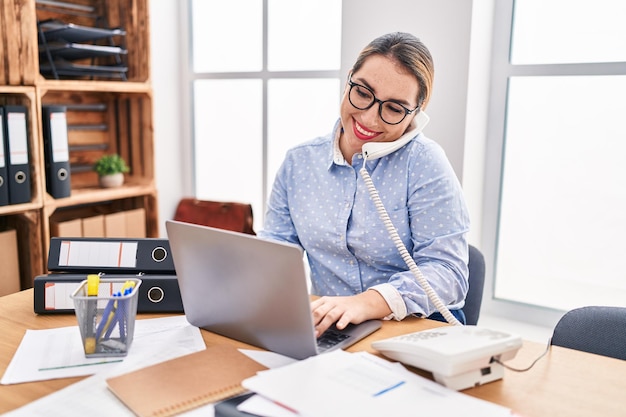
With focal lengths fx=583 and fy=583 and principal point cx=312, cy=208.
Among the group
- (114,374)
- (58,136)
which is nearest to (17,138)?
(58,136)

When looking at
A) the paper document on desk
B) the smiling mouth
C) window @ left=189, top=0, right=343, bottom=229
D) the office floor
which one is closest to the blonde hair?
the smiling mouth

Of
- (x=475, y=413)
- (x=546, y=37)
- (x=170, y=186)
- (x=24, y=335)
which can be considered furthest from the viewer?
(x=170, y=186)

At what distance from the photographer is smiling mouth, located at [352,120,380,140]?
5.16 feet

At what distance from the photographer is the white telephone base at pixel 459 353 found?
0.93m

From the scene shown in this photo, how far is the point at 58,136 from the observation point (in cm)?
242

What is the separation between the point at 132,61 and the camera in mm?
2795

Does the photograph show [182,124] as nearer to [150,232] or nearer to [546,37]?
[150,232]

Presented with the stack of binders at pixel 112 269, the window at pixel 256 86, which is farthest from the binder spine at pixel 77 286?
the window at pixel 256 86

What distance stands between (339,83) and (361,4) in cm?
38

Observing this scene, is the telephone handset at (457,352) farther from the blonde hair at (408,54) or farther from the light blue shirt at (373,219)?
the blonde hair at (408,54)

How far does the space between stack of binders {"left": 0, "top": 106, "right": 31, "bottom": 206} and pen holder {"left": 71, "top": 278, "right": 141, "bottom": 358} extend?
137 centimetres

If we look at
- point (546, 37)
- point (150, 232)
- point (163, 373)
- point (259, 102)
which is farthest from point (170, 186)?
point (163, 373)

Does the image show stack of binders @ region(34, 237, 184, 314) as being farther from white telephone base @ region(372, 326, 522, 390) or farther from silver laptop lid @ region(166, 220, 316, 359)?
white telephone base @ region(372, 326, 522, 390)

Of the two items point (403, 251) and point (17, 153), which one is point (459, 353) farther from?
point (17, 153)
